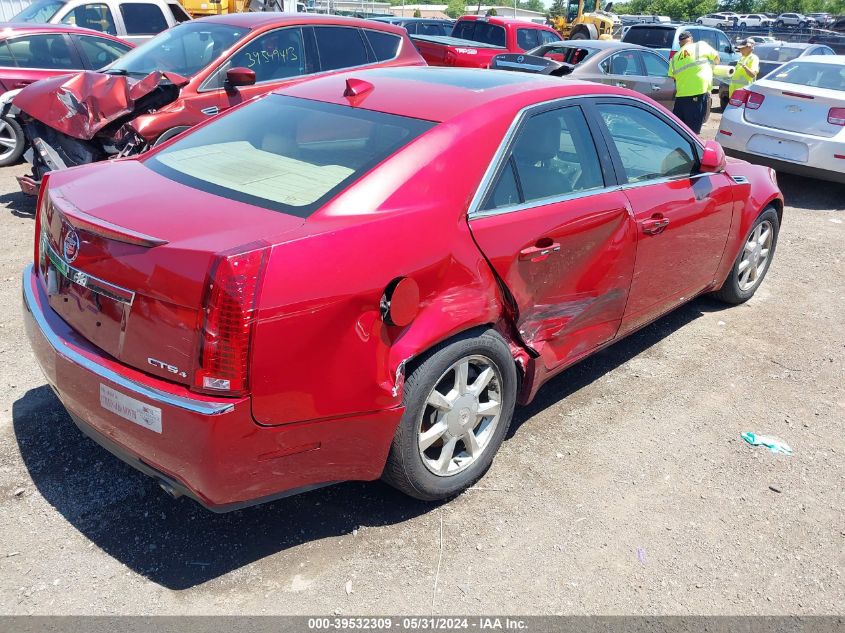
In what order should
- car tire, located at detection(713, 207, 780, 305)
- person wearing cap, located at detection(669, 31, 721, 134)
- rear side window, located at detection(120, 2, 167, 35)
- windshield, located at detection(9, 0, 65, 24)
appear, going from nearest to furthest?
car tire, located at detection(713, 207, 780, 305) < person wearing cap, located at detection(669, 31, 721, 134) < windshield, located at detection(9, 0, 65, 24) < rear side window, located at detection(120, 2, 167, 35)

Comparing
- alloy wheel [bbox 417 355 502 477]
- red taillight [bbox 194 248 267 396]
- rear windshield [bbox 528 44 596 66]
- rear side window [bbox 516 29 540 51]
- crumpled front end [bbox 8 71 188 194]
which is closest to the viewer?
red taillight [bbox 194 248 267 396]

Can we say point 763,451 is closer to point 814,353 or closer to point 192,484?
point 814,353

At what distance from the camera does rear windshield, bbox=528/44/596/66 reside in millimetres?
11953

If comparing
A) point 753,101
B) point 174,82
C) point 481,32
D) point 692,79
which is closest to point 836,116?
point 753,101

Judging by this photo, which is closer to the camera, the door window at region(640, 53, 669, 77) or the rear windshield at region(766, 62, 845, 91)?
the rear windshield at region(766, 62, 845, 91)

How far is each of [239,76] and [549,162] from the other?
4.02 meters

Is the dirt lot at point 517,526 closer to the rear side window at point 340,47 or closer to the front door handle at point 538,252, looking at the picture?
the front door handle at point 538,252

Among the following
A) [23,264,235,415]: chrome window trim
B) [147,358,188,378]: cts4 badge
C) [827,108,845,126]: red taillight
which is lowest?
[23,264,235,415]: chrome window trim

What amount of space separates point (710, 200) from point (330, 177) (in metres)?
2.65

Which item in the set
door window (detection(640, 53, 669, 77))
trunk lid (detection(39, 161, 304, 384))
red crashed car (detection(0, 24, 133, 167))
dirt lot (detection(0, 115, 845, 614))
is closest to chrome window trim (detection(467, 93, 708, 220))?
trunk lid (detection(39, 161, 304, 384))

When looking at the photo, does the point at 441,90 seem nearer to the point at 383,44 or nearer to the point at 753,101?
the point at 383,44

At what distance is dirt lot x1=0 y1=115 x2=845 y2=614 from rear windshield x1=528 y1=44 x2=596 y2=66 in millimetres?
8885

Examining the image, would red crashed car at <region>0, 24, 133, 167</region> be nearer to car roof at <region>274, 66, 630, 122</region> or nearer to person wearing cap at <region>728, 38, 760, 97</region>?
car roof at <region>274, 66, 630, 122</region>

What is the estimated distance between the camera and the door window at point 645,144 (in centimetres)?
394
